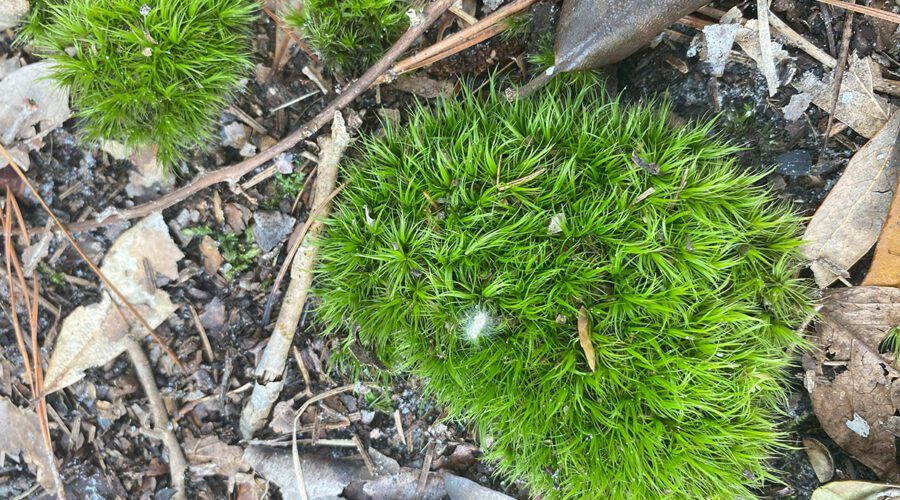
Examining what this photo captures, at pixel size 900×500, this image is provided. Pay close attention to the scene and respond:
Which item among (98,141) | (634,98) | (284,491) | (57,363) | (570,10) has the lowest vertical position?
(284,491)

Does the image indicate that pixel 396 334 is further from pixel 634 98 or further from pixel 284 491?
pixel 634 98

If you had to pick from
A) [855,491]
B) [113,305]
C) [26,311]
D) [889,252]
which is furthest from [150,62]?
[855,491]

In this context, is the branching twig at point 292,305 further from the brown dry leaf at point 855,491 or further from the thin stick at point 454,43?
the brown dry leaf at point 855,491

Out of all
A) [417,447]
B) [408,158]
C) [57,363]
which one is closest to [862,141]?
[408,158]

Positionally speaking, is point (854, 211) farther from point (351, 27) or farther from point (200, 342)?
point (200, 342)

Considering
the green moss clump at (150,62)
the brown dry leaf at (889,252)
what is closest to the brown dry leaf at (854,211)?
the brown dry leaf at (889,252)

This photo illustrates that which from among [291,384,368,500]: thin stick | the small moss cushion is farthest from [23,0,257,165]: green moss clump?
[291,384,368,500]: thin stick
